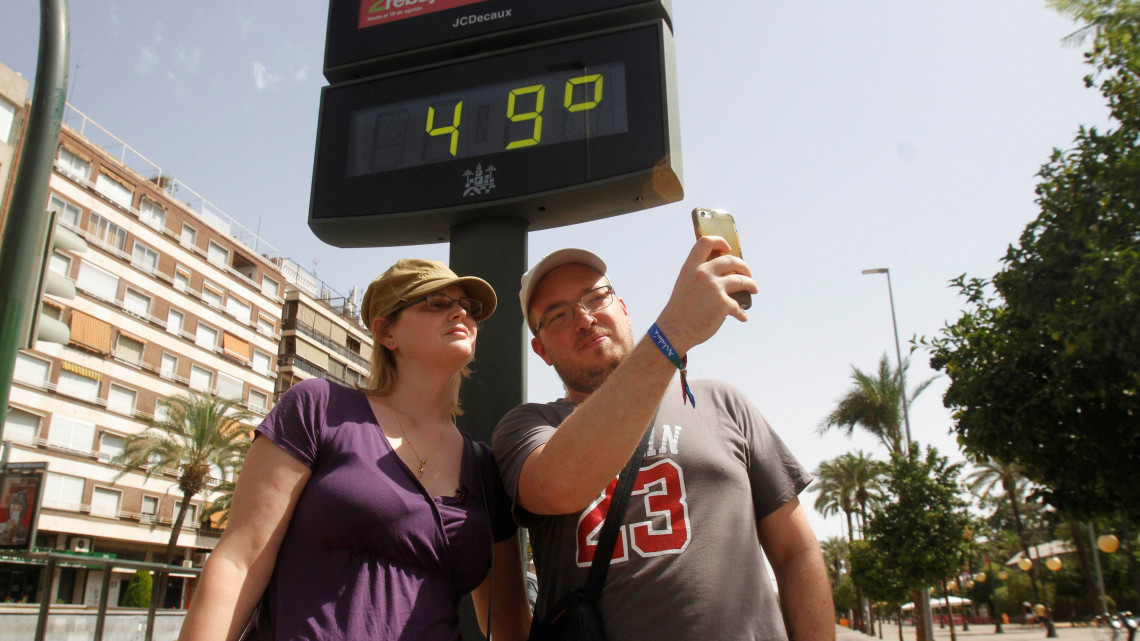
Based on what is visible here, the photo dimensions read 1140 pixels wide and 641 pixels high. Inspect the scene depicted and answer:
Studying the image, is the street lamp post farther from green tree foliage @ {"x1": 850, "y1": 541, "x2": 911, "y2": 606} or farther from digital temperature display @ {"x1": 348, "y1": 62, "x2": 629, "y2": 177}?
digital temperature display @ {"x1": 348, "y1": 62, "x2": 629, "y2": 177}

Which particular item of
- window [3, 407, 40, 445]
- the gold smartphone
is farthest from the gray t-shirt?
window [3, 407, 40, 445]

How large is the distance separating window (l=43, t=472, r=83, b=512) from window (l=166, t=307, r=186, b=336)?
30.0ft

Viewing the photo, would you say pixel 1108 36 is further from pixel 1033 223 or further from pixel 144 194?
pixel 144 194

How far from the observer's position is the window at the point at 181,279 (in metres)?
41.1

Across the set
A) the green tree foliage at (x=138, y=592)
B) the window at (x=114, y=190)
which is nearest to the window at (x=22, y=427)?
the green tree foliage at (x=138, y=592)

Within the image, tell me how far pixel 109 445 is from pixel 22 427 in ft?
14.4

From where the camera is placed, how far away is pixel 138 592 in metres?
34.9

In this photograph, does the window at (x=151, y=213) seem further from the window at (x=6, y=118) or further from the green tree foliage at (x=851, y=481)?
the green tree foliage at (x=851, y=481)

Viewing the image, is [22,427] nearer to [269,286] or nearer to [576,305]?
[269,286]

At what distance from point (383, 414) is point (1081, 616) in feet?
191

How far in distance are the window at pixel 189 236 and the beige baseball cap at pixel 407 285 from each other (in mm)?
45426

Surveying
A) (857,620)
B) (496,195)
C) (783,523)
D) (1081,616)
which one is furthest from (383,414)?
(857,620)

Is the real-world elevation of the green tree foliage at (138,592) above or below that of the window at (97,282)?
below

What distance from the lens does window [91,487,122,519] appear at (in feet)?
115
